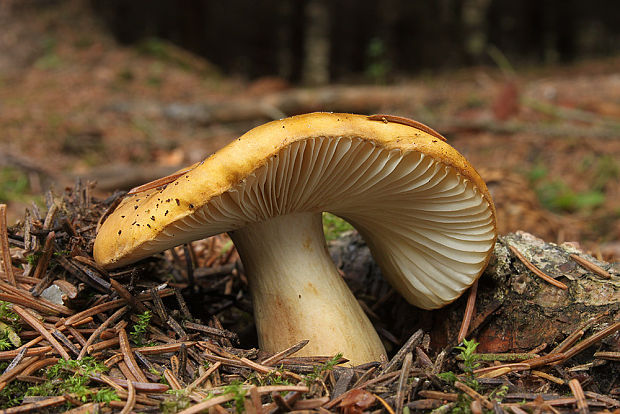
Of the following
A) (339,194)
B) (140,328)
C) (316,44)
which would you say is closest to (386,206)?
(339,194)

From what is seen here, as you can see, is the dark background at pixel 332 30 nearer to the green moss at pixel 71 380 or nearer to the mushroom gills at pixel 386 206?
the mushroom gills at pixel 386 206

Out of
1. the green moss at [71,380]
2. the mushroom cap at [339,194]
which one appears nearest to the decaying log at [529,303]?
the mushroom cap at [339,194]

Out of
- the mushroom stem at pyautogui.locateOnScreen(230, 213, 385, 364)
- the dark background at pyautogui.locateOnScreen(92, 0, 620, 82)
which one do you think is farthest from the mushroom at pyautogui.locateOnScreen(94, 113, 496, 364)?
the dark background at pyautogui.locateOnScreen(92, 0, 620, 82)

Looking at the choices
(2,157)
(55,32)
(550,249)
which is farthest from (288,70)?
(550,249)

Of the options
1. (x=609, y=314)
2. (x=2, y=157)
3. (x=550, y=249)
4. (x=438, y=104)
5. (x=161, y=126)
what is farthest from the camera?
(x=438, y=104)

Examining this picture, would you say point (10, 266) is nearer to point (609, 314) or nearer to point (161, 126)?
point (609, 314)

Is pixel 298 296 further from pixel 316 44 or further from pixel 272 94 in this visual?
pixel 316 44

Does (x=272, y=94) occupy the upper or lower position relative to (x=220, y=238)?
upper
